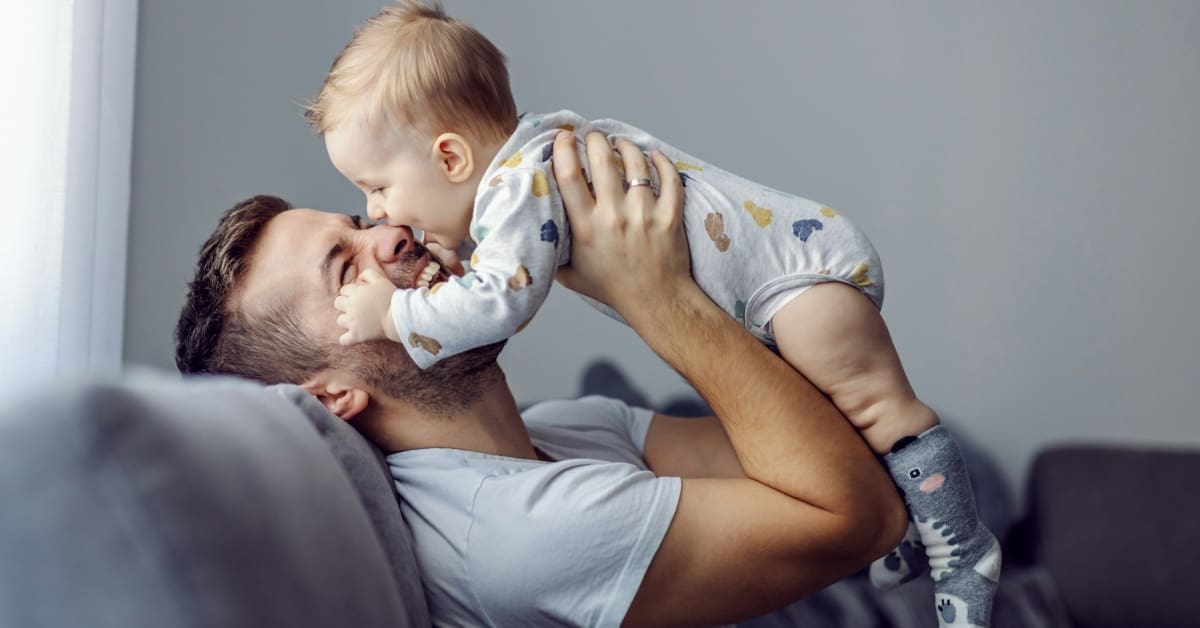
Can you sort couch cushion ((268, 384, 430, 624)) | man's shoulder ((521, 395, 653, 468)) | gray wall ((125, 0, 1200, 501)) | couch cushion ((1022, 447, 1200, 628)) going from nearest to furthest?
1. couch cushion ((268, 384, 430, 624))
2. man's shoulder ((521, 395, 653, 468))
3. couch cushion ((1022, 447, 1200, 628))
4. gray wall ((125, 0, 1200, 501))

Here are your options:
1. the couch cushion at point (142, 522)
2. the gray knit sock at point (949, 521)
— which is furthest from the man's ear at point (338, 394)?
the gray knit sock at point (949, 521)

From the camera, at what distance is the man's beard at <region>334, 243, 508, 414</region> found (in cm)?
131

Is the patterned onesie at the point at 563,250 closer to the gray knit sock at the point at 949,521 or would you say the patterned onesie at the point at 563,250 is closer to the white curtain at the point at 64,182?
the gray knit sock at the point at 949,521

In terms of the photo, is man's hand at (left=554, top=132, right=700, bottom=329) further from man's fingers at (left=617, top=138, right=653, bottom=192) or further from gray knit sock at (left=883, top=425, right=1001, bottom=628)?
gray knit sock at (left=883, top=425, right=1001, bottom=628)

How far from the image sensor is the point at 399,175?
4.00 ft

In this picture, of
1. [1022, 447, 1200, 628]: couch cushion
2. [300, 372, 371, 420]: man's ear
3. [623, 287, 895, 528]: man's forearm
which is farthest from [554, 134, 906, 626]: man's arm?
[1022, 447, 1200, 628]: couch cushion

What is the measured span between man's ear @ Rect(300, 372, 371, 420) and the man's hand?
336mm

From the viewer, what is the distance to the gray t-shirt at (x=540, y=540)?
113 cm

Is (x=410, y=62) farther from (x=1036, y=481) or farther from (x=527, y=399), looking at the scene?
(x=1036, y=481)

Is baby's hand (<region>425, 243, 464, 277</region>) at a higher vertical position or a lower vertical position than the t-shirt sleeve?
higher

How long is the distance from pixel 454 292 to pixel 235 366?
1.54ft

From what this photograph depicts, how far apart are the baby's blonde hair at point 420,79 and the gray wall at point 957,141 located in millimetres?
1613

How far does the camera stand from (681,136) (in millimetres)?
2926

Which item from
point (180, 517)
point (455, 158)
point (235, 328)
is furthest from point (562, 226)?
point (180, 517)
